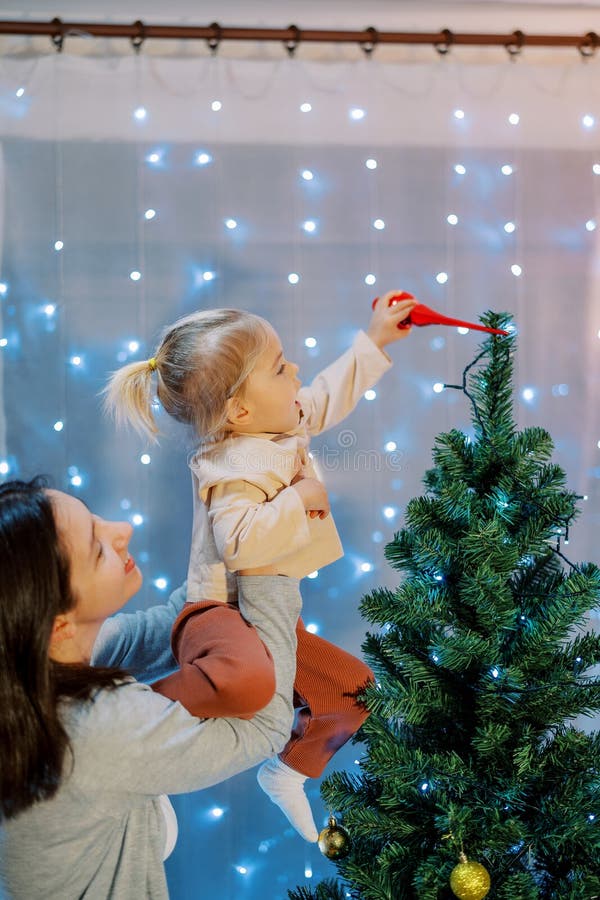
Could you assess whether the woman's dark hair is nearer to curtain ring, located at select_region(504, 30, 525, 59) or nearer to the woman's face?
the woman's face

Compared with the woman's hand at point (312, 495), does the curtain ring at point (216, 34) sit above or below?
above

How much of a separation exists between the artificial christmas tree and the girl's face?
0.33 m

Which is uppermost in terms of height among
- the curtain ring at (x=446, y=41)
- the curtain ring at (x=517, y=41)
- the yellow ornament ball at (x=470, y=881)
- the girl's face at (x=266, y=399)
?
the curtain ring at (x=517, y=41)

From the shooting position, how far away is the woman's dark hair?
38.5 inches

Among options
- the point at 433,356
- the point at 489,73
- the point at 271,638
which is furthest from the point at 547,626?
the point at 489,73

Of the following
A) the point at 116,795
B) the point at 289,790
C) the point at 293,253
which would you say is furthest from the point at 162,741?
the point at 293,253

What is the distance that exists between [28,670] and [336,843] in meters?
0.60

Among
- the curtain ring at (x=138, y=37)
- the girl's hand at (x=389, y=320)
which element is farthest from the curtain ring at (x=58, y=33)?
the girl's hand at (x=389, y=320)

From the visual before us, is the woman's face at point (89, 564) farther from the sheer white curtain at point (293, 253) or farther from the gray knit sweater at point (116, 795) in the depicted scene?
the sheer white curtain at point (293, 253)

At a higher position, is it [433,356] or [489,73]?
[489,73]

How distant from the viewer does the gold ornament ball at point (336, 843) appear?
4.23 feet

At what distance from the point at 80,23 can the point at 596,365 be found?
5.19ft

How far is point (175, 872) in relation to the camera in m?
2.07

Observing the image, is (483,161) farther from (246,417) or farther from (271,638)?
(271,638)
